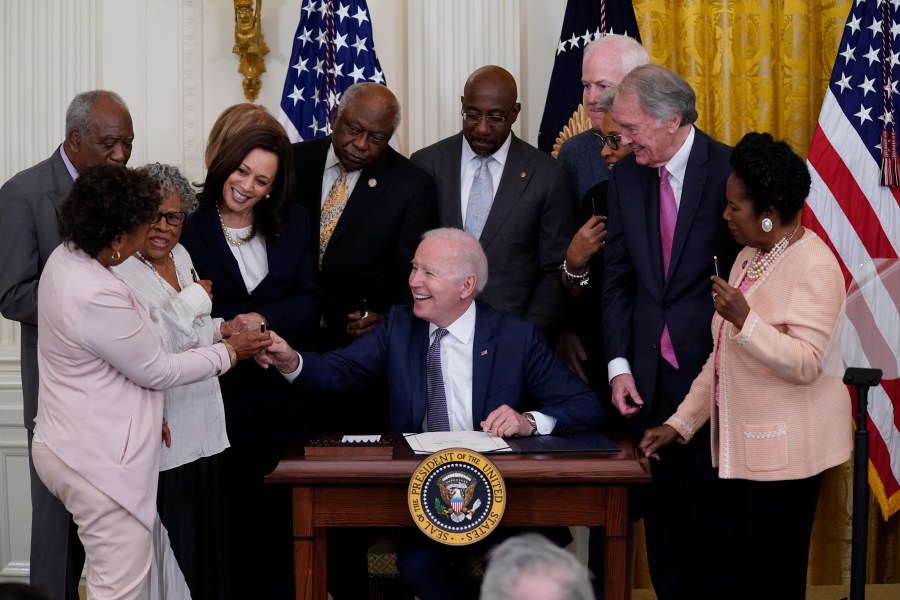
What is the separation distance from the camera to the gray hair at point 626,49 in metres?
4.83

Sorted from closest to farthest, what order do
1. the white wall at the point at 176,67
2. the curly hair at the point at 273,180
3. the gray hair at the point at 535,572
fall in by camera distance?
the gray hair at the point at 535,572, the curly hair at the point at 273,180, the white wall at the point at 176,67

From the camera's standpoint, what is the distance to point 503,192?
4.73 meters

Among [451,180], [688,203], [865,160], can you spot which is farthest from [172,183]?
[865,160]

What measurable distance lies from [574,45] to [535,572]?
12.9 feet

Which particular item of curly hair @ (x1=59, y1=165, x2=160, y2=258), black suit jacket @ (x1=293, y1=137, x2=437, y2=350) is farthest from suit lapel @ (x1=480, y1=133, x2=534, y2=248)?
curly hair @ (x1=59, y1=165, x2=160, y2=258)

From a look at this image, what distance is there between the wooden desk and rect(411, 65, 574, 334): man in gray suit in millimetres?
1147

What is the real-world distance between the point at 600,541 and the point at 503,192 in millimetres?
1477

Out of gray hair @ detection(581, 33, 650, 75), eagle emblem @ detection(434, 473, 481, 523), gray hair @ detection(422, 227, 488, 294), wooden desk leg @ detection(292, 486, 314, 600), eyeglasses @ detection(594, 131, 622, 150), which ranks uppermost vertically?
gray hair @ detection(581, 33, 650, 75)

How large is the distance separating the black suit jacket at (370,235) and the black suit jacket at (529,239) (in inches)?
12.0

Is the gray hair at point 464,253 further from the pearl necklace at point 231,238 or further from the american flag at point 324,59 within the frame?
the american flag at point 324,59

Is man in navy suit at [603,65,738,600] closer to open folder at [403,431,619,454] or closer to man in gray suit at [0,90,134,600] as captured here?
open folder at [403,431,619,454]

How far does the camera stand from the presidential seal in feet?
11.5

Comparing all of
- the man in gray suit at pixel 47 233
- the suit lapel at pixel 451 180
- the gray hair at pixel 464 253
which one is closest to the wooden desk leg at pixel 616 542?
the gray hair at pixel 464 253

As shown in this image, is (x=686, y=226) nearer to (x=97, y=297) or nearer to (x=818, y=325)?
(x=818, y=325)
